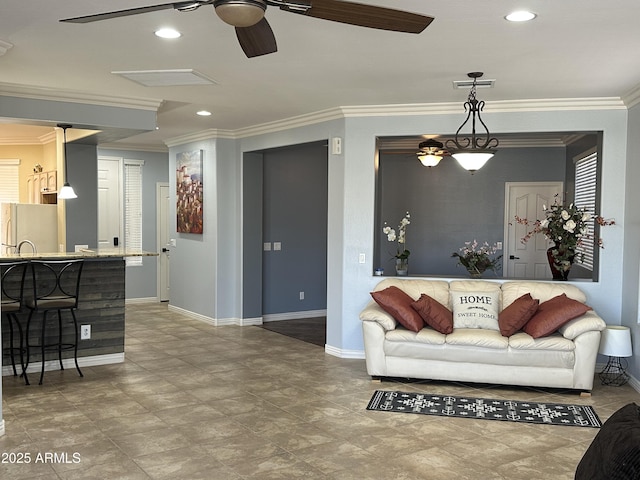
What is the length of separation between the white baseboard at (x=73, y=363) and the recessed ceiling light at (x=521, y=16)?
4.71 metres

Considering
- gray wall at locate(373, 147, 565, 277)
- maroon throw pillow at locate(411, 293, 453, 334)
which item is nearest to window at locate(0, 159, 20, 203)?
gray wall at locate(373, 147, 565, 277)

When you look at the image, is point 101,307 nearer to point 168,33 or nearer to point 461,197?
point 168,33

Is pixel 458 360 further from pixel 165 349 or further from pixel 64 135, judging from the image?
pixel 64 135

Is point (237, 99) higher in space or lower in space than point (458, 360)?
higher

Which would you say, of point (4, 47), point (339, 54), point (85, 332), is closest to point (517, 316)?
point (339, 54)

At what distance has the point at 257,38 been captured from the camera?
278cm

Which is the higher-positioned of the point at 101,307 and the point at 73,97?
the point at 73,97

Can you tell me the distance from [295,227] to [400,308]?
3.67 m

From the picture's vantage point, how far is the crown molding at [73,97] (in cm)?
536

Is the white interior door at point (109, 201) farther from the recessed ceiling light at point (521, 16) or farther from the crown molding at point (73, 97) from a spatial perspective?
the recessed ceiling light at point (521, 16)

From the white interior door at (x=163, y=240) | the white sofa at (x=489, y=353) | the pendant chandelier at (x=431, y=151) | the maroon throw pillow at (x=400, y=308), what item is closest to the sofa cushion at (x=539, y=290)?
the white sofa at (x=489, y=353)

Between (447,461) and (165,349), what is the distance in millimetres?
3929

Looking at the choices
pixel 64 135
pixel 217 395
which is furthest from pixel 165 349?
pixel 64 135

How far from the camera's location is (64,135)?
264 inches
